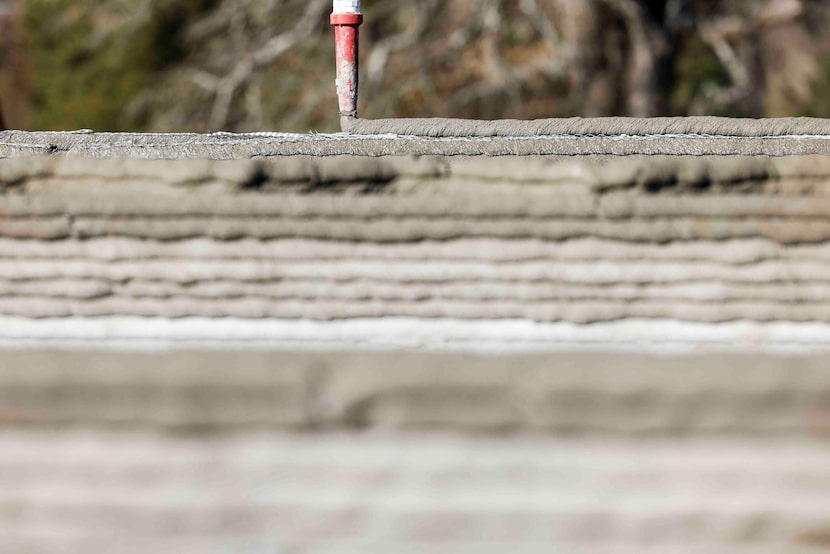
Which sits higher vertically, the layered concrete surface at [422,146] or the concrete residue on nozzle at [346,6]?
the concrete residue on nozzle at [346,6]

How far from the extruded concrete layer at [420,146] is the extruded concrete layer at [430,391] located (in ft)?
1.45

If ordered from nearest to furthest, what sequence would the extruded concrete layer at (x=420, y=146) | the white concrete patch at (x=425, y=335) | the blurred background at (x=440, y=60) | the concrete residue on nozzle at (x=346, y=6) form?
the white concrete patch at (x=425, y=335) → the extruded concrete layer at (x=420, y=146) → the concrete residue on nozzle at (x=346, y=6) → the blurred background at (x=440, y=60)

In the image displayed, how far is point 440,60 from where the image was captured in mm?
8461

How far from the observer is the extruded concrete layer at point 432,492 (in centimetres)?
167

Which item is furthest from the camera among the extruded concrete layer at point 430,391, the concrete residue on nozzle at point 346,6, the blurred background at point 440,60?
the blurred background at point 440,60

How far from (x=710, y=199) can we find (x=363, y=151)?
0.68 meters

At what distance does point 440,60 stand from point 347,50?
245 inches

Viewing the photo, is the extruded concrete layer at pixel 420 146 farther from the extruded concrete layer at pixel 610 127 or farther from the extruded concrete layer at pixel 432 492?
the extruded concrete layer at pixel 432 492

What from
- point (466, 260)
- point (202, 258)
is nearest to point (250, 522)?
point (202, 258)

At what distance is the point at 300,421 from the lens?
166cm

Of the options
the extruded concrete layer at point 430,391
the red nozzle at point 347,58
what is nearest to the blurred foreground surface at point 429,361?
the extruded concrete layer at point 430,391

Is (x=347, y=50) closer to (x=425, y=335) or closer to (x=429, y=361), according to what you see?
(x=425, y=335)

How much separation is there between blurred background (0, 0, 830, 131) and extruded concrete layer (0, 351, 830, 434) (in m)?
6.31

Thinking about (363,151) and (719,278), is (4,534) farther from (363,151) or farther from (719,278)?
(719,278)
